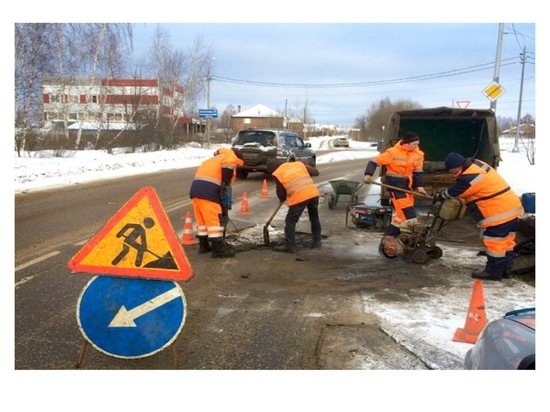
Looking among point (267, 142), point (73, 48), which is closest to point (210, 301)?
point (267, 142)

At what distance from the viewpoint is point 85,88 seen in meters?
25.2

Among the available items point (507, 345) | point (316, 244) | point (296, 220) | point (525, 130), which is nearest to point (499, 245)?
point (316, 244)

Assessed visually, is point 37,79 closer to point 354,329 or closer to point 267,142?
point 267,142

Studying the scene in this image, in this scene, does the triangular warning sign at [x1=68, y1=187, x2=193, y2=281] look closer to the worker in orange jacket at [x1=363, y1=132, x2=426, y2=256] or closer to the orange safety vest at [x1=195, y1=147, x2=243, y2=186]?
the orange safety vest at [x1=195, y1=147, x2=243, y2=186]

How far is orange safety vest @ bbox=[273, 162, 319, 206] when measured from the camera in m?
6.62

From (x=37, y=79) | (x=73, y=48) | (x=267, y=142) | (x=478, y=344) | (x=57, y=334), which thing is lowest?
(x=57, y=334)

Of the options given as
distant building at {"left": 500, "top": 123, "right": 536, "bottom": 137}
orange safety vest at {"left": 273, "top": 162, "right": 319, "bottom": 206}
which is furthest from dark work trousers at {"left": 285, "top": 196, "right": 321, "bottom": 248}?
distant building at {"left": 500, "top": 123, "right": 536, "bottom": 137}

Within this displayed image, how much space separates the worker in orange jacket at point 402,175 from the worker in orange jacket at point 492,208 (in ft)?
3.09

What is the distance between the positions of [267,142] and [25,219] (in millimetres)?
9139

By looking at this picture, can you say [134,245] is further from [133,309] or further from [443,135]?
[443,135]

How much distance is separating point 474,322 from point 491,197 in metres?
2.23

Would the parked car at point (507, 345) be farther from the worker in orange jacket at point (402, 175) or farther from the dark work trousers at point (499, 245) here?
the worker in orange jacket at point (402, 175)

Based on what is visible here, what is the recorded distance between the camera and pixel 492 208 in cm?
538

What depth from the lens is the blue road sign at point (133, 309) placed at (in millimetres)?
2875
